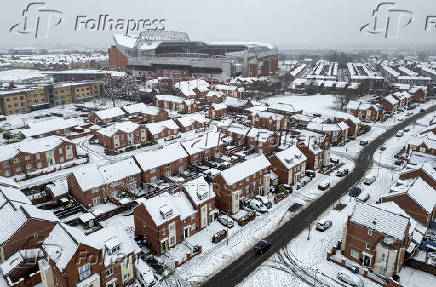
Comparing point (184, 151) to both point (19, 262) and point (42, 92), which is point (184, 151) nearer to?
point (19, 262)

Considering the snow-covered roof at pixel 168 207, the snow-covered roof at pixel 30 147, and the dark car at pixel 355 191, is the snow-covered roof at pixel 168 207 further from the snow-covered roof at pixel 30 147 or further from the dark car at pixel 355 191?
the snow-covered roof at pixel 30 147

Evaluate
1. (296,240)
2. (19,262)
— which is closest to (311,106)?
(296,240)

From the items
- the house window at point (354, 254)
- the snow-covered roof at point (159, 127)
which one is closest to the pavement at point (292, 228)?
the house window at point (354, 254)

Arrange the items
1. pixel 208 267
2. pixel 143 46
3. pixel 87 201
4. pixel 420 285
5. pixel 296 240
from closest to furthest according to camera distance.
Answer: pixel 420 285
pixel 208 267
pixel 296 240
pixel 87 201
pixel 143 46

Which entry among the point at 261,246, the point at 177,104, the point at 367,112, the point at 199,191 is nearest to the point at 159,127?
the point at 177,104

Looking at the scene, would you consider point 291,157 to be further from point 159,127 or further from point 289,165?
point 159,127

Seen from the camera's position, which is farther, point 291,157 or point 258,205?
point 291,157

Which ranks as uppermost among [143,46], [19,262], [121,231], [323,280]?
[143,46]
